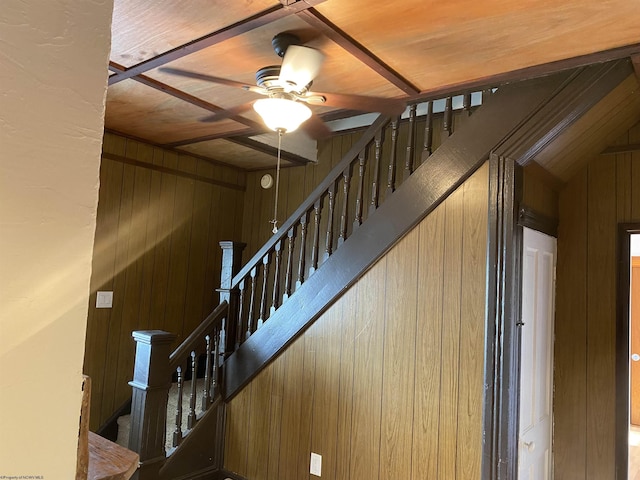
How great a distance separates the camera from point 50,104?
534 mm

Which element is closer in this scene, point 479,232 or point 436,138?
point 479,232


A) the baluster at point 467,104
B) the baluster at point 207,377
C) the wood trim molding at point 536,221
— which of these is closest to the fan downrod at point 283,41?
the baluster at point 467,104

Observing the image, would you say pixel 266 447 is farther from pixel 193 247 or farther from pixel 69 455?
pixel 69 455

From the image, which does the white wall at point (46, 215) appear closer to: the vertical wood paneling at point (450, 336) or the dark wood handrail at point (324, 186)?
the vertical wood paneling at point (450, 336)

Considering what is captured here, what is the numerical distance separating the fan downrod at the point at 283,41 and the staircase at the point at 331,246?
950 mm

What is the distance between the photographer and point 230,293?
3.38 metres

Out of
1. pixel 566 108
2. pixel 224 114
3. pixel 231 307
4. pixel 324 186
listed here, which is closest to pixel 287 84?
pixel 224 114

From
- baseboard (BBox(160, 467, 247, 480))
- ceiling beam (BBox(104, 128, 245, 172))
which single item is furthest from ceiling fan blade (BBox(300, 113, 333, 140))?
baseboard (BBox(160, 467, 247, 480))

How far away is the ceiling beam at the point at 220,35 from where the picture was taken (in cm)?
175

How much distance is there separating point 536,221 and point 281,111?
166cm

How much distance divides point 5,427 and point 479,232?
2.22 m

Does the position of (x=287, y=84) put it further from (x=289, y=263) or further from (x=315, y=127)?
(x=289, y=263)

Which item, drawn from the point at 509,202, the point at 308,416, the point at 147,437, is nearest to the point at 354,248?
the point at 509,202

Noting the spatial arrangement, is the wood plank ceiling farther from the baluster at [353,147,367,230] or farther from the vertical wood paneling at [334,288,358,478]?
the vertical wood paneling at [334,288,358,478]
